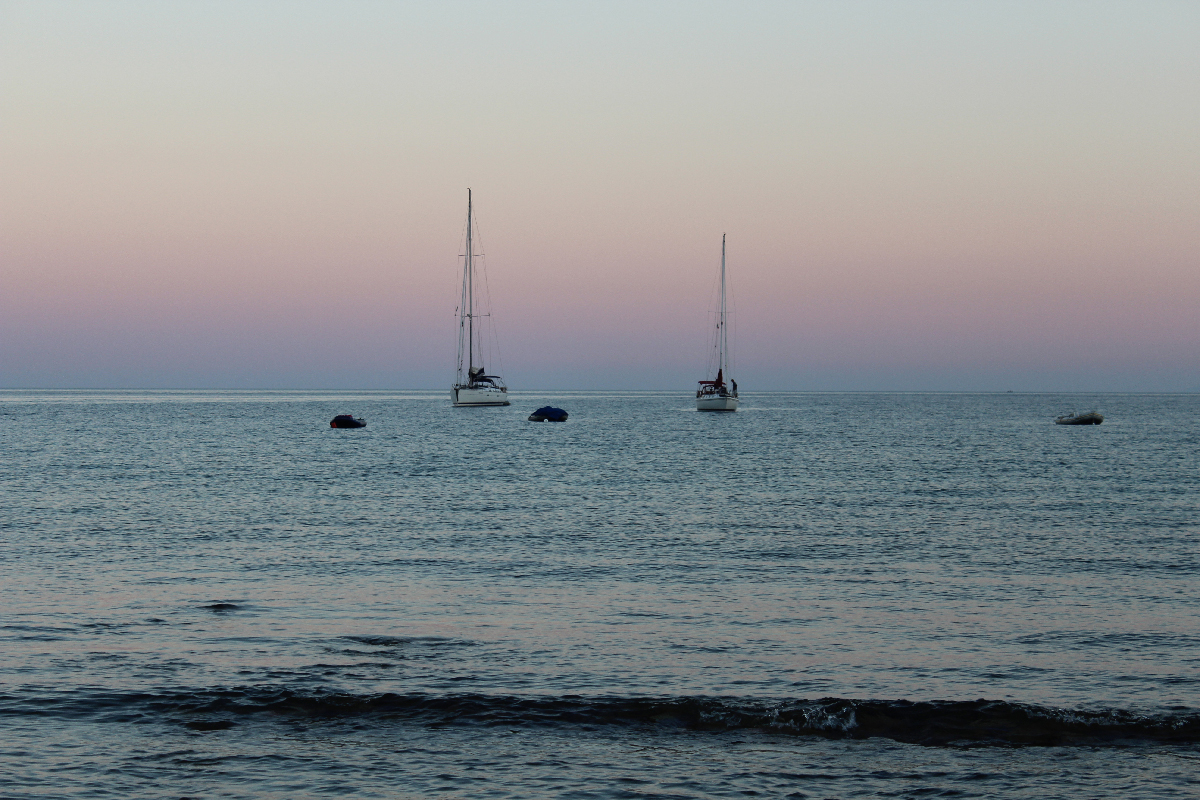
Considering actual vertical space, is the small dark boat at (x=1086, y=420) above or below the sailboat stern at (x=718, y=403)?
below

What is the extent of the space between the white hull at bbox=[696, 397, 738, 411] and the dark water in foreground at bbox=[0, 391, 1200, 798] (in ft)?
371

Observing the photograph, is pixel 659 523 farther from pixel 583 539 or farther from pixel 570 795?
pixel 570 795

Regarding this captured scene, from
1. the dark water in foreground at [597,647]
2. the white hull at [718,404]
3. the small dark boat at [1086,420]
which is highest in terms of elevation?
the white hull at [718,404]

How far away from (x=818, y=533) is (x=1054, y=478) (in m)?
29.6

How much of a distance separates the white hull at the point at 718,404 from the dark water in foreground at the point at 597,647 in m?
113

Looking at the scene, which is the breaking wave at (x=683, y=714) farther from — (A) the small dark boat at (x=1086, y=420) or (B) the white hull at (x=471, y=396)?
(B) the white hull at (x=471, y=396)

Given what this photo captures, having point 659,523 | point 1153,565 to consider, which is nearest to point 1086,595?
point 1153,565

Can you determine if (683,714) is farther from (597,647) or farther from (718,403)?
(718,403)

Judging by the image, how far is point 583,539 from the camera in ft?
112

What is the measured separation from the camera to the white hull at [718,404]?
526 ft

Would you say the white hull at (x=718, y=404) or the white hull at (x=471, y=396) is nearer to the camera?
the white hull at (x=718, y=404)

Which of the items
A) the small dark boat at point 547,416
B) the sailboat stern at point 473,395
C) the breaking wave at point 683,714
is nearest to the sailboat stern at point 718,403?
the small dark boat at point 547,416

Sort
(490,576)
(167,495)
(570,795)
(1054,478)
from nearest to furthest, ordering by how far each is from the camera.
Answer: (570,795)
(490,576)
(167,495)
(1054,478)

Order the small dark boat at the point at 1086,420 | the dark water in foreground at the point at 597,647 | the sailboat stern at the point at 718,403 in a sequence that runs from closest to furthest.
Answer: the dark water in foreground at the point at 597,647, the small dark boat at the point at 1086,420, the sailboat stern at the point at 718,403
